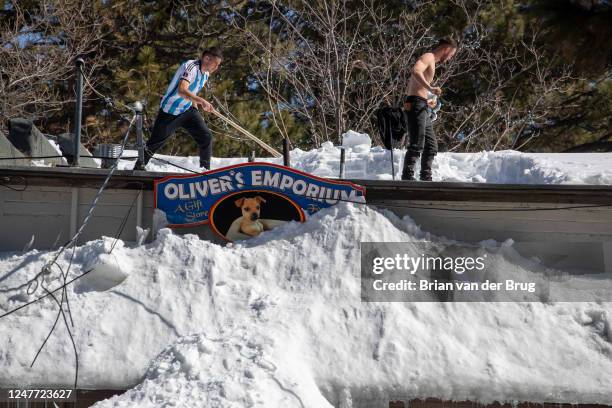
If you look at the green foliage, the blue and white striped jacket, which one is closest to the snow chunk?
the blue and white striped jacket

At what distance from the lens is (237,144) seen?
17.2 meters

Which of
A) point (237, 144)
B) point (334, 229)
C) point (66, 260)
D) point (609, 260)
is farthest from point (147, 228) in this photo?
point (237, 144)

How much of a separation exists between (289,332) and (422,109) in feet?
9.48

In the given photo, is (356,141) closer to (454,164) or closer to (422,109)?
(454,164)

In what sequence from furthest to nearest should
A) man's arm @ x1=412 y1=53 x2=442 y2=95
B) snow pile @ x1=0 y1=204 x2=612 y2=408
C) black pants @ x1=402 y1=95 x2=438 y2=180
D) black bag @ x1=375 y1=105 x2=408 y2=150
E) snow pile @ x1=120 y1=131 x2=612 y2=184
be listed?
snow pile @ x1=120 y1=131 x2=612 y2=184
black bag @ x1=375 y1=105 x2=408 y2=150
black pants @ x1=402 y1=95 x2=438 y2=180
man's arm @ x1=412 y1=53 x2=442 y2=95
snow pile @ x1=0 y1=204 x2=612 y2=408

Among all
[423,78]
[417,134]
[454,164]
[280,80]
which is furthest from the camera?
[280,80]

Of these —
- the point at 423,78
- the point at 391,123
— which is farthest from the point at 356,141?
the point at 423,78

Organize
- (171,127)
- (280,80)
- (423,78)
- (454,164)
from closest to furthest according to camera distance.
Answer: (423,78), (171,127), (454,164), (280,80)

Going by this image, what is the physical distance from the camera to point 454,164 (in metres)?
11.2

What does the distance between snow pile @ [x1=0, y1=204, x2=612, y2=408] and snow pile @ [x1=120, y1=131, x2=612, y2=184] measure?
221cm

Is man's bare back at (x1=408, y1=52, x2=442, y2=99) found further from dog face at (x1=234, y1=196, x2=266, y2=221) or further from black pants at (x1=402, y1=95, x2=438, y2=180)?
dog face at (x1=234, y1=196, x2=266, y2=221)

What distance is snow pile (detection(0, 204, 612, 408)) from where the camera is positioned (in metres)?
7.45

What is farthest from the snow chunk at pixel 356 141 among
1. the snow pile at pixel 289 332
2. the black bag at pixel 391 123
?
the snow pile at pixel 289 332

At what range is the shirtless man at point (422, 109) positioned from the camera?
9.15 metres
